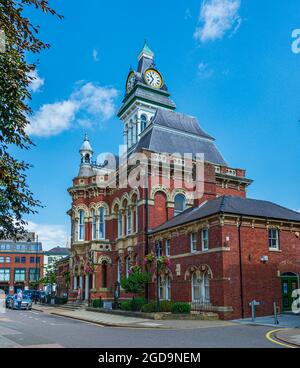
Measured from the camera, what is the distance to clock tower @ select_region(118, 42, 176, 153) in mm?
57656

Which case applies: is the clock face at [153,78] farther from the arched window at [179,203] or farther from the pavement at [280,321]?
the pavement at [280,321]

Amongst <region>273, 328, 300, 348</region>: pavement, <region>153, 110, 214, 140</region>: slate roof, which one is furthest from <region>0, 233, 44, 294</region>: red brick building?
<region>273, 328, 300, 348</region>: pavement

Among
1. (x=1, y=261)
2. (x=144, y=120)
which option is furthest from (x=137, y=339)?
(x=1, y=261)

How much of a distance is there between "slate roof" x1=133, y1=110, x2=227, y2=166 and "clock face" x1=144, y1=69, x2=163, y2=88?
13.9m

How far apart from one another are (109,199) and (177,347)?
103ft

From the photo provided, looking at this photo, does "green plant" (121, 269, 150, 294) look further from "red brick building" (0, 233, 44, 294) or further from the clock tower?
"red brick building" (0, 233, 44, 294)

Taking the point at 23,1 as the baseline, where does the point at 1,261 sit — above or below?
below

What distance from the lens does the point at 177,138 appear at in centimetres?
4369

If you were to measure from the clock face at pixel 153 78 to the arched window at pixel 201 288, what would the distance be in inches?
1485

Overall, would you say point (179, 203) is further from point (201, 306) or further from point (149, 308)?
point (201, 306)

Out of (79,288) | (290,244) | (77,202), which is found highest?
(77,202)

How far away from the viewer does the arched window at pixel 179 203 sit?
37.8 metres

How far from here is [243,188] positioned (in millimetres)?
42438
